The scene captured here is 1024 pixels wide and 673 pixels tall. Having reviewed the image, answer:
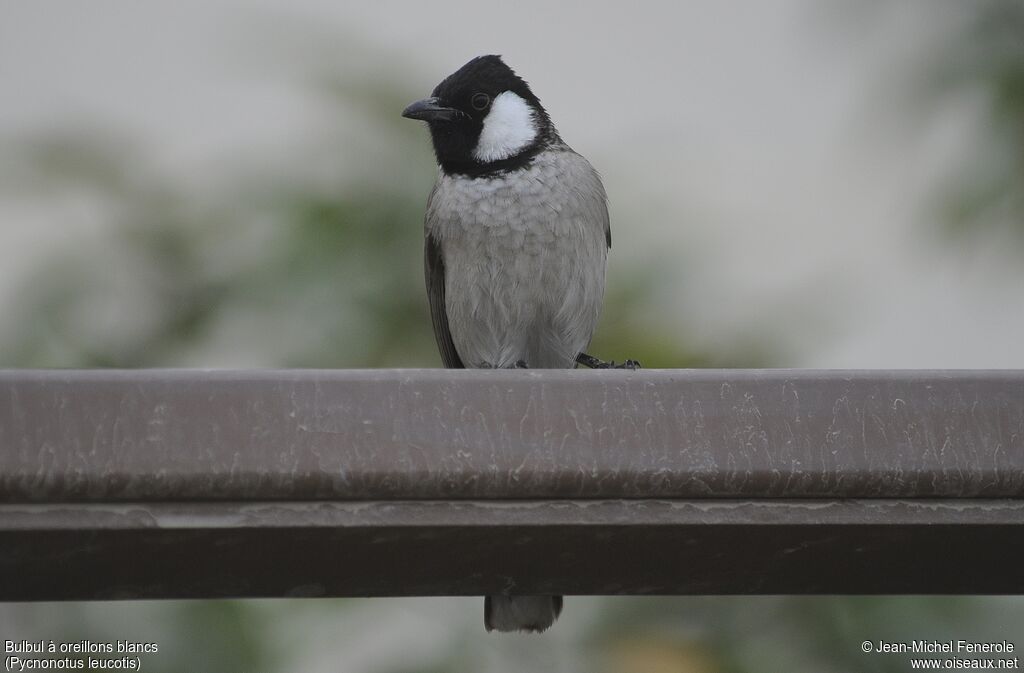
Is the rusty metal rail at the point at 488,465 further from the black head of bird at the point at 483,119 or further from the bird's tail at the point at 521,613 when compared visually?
the black head of bird at the point at 483,119

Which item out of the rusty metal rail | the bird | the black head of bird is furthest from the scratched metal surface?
the black head of bird

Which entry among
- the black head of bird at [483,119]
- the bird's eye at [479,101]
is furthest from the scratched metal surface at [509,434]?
the bird's eye at [479,101]

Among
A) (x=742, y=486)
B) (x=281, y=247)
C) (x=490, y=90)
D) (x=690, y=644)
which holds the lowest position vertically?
(x=690, y=644)

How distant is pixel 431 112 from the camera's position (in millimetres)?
3027

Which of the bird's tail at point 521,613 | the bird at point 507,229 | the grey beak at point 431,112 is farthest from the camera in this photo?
the grey beak at point 431,112

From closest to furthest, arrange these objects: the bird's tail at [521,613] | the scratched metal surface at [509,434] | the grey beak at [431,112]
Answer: the scratched metal surface at [509,434]
the bird's tail at [521,613]
the grey beak at [431,112]

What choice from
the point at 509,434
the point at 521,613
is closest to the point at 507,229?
the point at 521,613

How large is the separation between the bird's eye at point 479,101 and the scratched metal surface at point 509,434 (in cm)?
203

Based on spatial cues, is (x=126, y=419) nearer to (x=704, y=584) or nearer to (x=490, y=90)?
(x=704, y=584)

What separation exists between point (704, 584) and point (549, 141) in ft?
6.35

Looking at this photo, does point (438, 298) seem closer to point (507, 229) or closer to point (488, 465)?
point (507, 229)

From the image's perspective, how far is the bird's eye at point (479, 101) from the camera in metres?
3.07

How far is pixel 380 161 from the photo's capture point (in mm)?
3707

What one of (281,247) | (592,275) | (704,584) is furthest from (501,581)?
(281,247)
